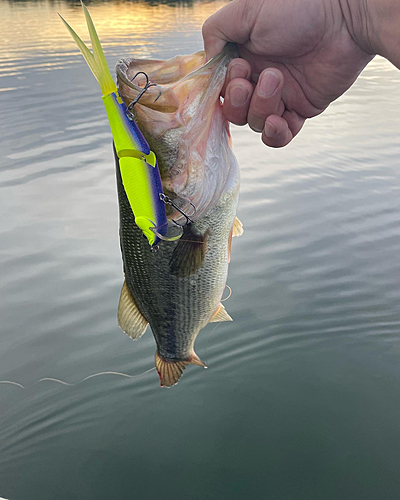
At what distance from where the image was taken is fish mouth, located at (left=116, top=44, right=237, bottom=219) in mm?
1640

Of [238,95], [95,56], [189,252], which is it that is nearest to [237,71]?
[238,95]

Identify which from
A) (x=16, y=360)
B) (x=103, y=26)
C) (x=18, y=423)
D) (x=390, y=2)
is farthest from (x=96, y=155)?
(x=103, y=26)

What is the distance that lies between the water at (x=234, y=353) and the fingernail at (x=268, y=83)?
6.92 ft

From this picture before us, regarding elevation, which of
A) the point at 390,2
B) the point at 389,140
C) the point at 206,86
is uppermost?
the point at 390,2

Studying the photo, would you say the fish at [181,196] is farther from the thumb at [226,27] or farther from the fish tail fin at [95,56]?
the fish tail fin at [95,56]

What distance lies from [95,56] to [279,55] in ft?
3.76

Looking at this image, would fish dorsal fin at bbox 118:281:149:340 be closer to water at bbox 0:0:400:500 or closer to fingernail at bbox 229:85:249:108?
fingernail at bbox 229:85:249:108

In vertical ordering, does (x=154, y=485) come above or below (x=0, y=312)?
below

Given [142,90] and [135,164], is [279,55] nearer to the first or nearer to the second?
[142,90]

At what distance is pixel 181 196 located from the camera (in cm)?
177

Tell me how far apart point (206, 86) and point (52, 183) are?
217 inches

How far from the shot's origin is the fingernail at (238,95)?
6.18ft

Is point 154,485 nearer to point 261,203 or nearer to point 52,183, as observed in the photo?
point 261,203

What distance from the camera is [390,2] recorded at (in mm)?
1783
